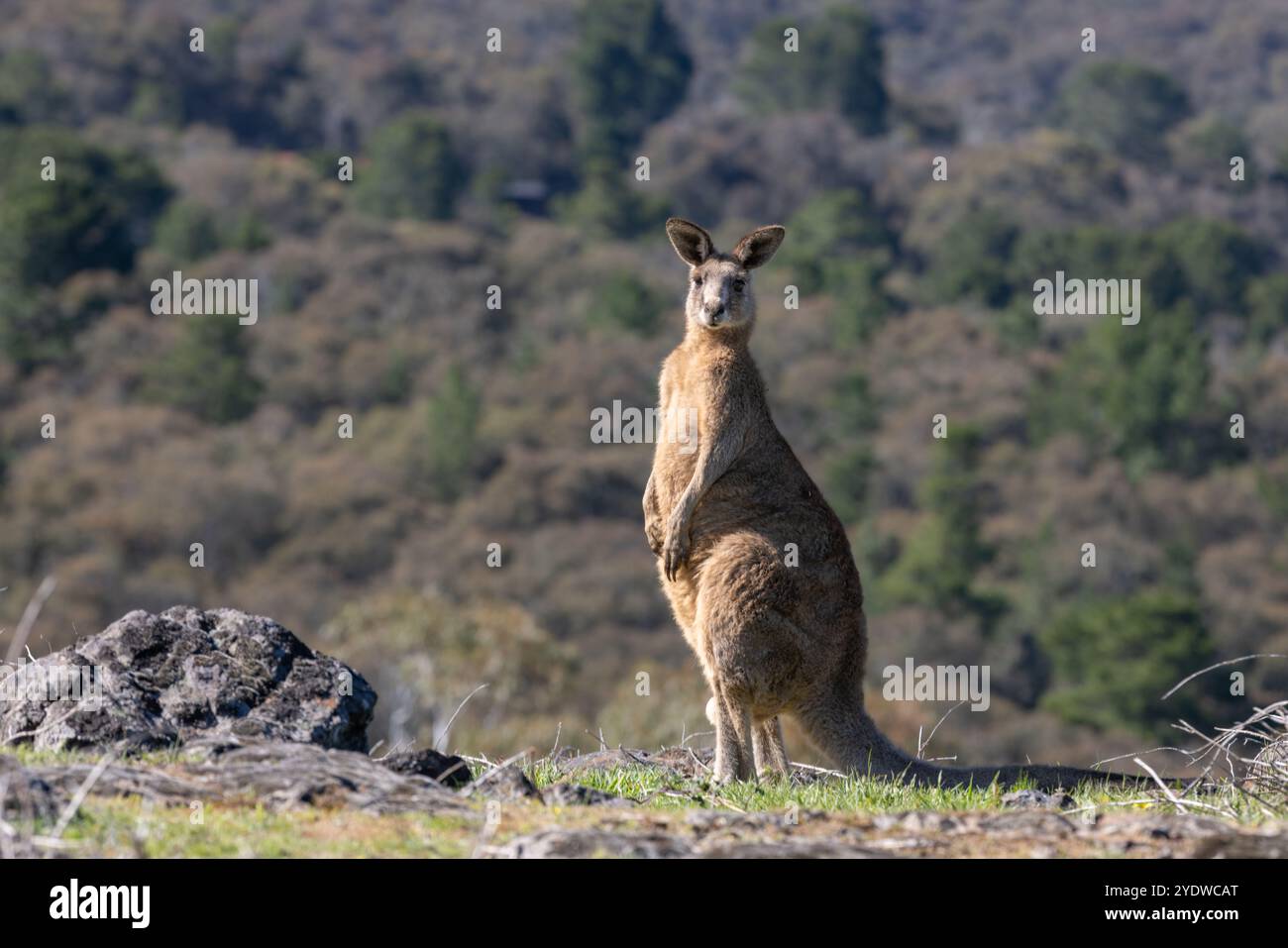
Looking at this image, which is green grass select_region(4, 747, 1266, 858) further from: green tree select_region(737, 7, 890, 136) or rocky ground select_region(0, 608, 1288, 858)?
green tree select_region(737, 7, 890, 136)

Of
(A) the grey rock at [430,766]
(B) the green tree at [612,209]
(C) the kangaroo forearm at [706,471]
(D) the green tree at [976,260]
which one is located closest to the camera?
(A) the grey rock at [430,766]

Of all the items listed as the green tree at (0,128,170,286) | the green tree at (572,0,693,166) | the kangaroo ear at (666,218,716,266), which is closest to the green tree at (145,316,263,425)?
the green tree at (0,128,170,286)

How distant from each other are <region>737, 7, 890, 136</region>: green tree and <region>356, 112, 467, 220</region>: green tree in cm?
2807

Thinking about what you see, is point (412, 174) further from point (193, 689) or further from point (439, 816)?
point (439, 816)

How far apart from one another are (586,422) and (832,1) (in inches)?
3458

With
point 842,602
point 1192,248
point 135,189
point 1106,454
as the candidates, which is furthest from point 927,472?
point 842,602

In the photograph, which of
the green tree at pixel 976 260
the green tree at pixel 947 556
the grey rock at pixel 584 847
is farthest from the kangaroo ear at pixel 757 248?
the green tree at pixel 976 260

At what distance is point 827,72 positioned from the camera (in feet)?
430

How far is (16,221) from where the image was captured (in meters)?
82.7

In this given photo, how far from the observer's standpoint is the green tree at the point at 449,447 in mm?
74688

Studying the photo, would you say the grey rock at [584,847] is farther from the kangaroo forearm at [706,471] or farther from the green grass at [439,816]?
the kangaroo forearm at [706,471]

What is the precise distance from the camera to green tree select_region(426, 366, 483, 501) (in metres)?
74.7

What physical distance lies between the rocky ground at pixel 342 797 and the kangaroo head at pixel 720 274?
7.73 ft
